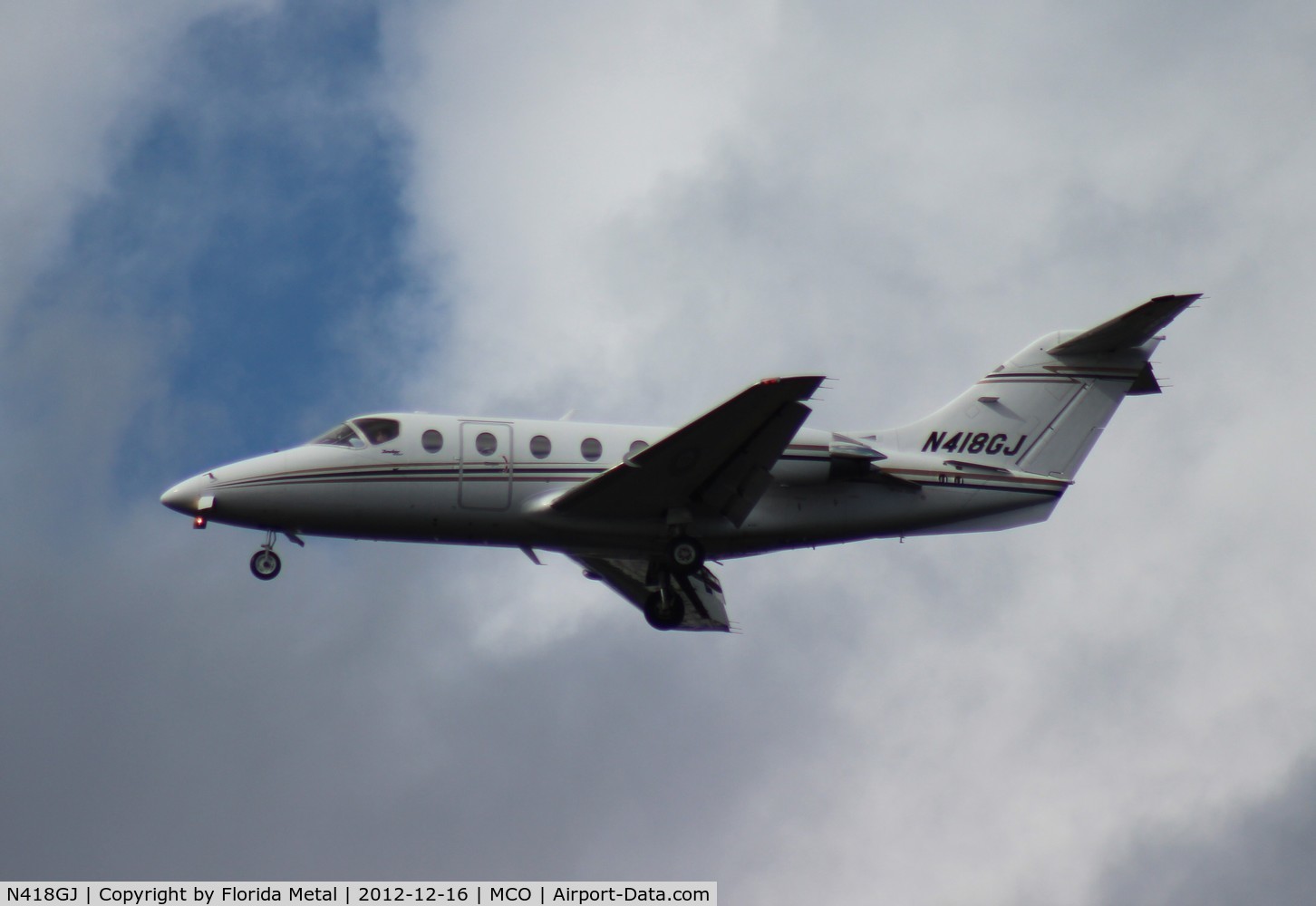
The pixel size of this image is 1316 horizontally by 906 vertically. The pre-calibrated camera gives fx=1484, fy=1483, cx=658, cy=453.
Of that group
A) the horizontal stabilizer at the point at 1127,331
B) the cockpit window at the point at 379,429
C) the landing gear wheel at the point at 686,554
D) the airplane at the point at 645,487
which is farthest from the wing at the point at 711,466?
the horizontal stabilizer at the point at 1127,331

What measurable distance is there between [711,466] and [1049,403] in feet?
21.3

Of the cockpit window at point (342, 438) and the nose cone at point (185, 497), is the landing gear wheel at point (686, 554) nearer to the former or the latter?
the cockpit window at point (342, 438)

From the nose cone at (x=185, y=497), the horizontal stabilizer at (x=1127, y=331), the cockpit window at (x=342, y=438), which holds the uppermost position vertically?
the horizontal stabilizer at (x=1127, y=331)

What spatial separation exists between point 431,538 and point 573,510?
2.19m

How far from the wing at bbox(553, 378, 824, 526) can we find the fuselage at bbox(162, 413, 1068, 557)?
31cm

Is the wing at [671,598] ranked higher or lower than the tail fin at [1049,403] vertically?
lower

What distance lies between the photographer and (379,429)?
21.8 m

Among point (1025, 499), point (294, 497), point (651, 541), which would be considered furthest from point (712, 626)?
point (294, 497)

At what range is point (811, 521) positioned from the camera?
22.6 m

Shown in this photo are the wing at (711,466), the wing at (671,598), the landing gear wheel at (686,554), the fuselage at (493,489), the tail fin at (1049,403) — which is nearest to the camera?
the wing at (711,466)

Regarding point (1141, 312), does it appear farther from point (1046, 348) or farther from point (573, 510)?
point (573, 510)

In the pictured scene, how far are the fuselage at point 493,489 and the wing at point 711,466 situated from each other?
0.31 m

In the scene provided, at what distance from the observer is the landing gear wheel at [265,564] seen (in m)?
22.0

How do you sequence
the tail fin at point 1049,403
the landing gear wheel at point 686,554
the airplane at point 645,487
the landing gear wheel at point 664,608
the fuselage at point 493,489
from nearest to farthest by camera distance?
the airplane at point 645,487, the fuselage at point 493,489, the landing gear wheel at point 686,554, the landing gear wheel at point 664,608, the tail fin at point 1049,403
